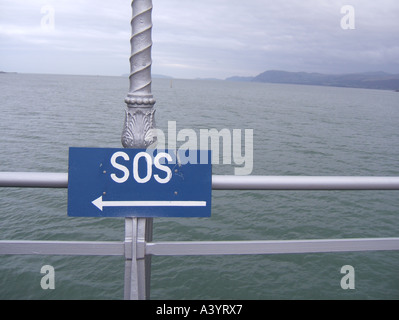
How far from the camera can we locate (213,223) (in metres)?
12.1

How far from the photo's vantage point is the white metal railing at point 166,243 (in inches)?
82.2

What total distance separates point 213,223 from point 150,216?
10049 millimetres

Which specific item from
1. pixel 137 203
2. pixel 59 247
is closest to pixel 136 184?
pixel 137 203

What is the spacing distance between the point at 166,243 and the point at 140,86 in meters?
1.09

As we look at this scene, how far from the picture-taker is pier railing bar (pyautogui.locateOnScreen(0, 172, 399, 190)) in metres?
2.05

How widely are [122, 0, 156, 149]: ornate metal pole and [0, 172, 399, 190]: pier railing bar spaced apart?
0.56 metres

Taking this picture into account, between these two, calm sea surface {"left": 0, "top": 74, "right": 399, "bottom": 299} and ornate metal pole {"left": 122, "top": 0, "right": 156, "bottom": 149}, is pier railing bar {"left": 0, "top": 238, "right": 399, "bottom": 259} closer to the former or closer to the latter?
ornate metal pole {"left": 122, "top": 0, "right": 156, "bottom": 149}

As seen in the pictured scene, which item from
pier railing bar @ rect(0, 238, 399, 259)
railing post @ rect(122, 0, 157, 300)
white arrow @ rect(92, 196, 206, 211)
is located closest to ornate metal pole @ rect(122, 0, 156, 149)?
railing post @ rect(122, 0, 157, 300)

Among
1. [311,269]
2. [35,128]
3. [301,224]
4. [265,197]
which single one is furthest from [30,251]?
[35,128]

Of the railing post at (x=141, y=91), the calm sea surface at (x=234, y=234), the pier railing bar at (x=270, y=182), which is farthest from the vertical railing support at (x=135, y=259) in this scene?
the calm sea surface at (x=234, y=234)

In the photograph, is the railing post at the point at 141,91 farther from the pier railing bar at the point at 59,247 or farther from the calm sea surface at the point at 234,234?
the calm sea surface at the point at 234,234

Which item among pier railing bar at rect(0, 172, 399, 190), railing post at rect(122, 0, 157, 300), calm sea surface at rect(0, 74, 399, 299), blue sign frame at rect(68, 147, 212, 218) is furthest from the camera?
calm sea surface at rect(0, 74, 399, 299)

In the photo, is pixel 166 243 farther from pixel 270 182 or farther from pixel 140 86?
pixel 140 86

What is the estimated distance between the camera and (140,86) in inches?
102
